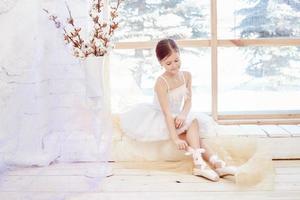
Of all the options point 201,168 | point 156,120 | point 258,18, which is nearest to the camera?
point 201,168

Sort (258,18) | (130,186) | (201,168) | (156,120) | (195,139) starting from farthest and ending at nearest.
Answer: (258,18) → (156,120) → (195,139) → (201,168) → (130,186)

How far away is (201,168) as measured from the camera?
2.31 meters

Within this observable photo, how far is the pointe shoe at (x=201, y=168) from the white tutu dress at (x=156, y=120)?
187 millimetres

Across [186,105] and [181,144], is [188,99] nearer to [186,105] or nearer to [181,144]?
[186,105]

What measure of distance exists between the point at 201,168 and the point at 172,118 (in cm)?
34

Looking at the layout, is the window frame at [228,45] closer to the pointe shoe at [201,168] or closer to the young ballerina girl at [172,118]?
the young ballerina girl at [172,118]

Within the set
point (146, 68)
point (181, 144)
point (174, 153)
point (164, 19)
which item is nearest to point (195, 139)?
point (181, 144)

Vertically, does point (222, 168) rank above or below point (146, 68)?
below

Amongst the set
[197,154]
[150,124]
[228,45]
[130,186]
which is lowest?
[130,186]

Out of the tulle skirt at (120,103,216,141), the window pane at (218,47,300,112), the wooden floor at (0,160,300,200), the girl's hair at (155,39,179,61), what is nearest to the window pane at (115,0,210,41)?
the window pane at (218,47,300,112)

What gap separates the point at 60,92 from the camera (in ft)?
8.72

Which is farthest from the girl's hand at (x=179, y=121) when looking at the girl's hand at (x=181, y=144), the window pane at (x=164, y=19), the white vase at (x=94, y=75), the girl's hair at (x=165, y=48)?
the window pane at (x=164, y=19)

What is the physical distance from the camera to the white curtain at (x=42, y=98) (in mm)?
2484

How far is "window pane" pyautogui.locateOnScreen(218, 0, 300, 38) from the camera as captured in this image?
8.96ft
